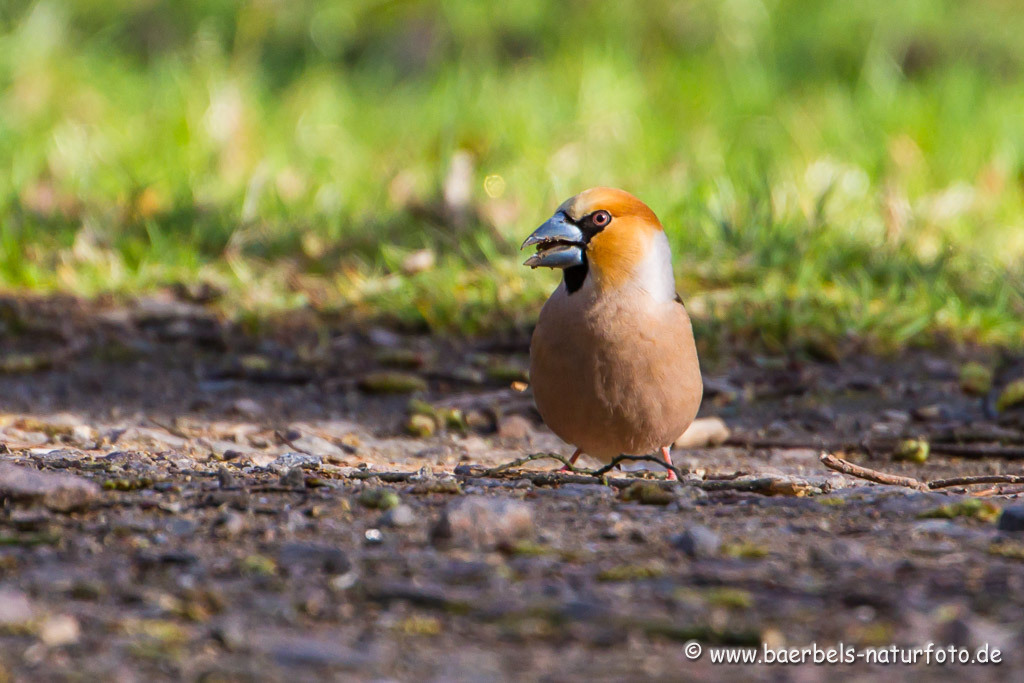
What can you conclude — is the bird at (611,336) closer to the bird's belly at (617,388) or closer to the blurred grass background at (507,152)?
the bird's belly at (617,388)

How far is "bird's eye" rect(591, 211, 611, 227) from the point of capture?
3.88 m

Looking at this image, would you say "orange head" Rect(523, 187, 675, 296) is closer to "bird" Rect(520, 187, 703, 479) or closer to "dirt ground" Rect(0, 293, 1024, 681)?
"bird" Rect(520, 187, 703, 479)

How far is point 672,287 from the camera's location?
4.00 meters

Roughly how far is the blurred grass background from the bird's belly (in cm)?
148

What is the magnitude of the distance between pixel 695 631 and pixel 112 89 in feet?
22.2

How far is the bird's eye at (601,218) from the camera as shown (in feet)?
12.7

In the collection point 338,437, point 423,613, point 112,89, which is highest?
point 112,89

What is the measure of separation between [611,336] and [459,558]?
1406 mm

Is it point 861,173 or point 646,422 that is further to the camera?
point 861,173

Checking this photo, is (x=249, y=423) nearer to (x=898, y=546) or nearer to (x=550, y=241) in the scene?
(x=550, y=241)

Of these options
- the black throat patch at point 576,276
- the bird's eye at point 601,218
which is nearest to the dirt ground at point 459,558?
the black throat patch at point 576,276

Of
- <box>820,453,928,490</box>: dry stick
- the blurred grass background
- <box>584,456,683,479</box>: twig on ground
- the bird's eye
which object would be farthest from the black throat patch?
the blurred grass background

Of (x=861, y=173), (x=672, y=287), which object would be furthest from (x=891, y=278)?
(x=672, y=287)

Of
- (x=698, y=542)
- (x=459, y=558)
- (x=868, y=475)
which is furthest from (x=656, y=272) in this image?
(x=459, y=558)
